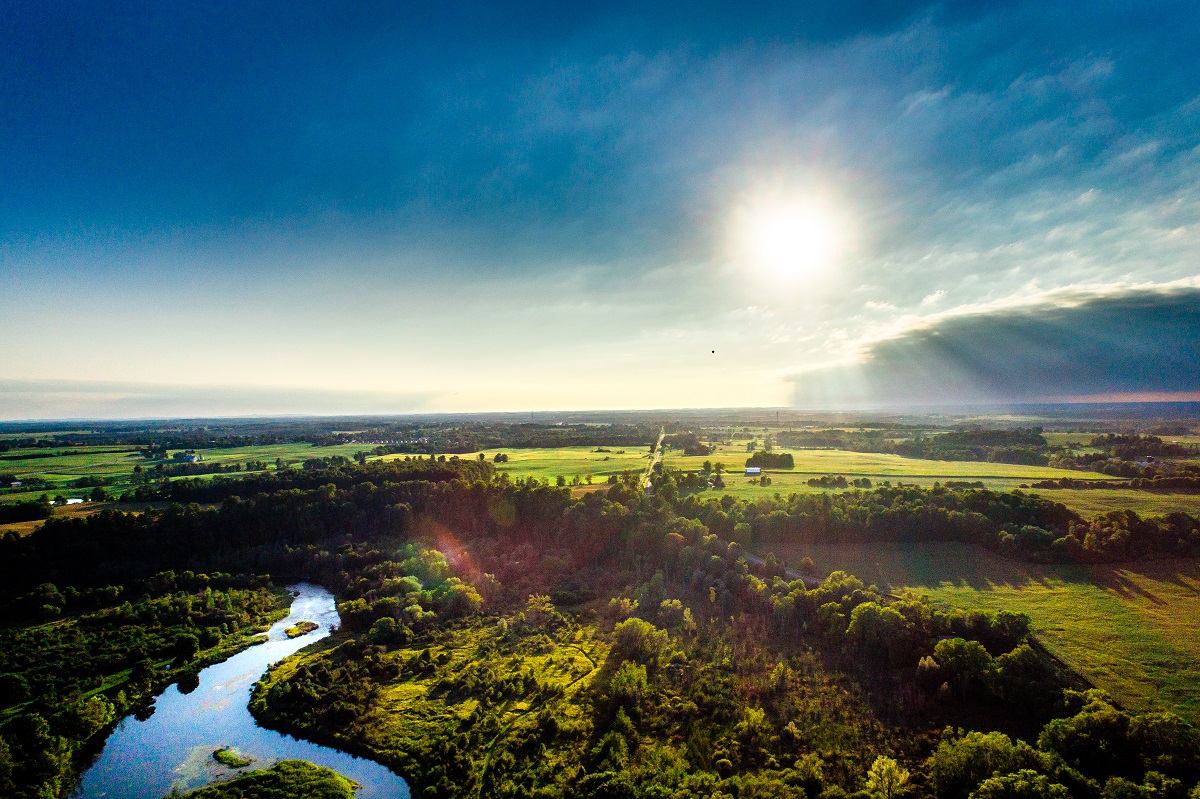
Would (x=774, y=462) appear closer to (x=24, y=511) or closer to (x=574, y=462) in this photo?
(x=574, y=462)

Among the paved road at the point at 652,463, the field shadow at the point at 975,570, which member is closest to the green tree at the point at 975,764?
the field shadow at the point at 975,570

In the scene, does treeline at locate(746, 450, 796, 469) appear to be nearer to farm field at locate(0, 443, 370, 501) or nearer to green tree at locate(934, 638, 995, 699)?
green tree at locate(934, 638, 995, 699)

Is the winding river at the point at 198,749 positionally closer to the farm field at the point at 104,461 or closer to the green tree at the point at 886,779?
the green tree at the point at 886,779

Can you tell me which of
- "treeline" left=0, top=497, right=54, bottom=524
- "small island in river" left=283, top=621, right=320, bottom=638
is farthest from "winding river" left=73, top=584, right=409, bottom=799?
"treeline" left=0, top=497, right=54, bottom=524

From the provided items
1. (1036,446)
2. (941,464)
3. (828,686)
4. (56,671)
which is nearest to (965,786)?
(828,686)

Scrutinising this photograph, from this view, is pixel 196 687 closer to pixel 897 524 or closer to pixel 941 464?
pixel 897 524
